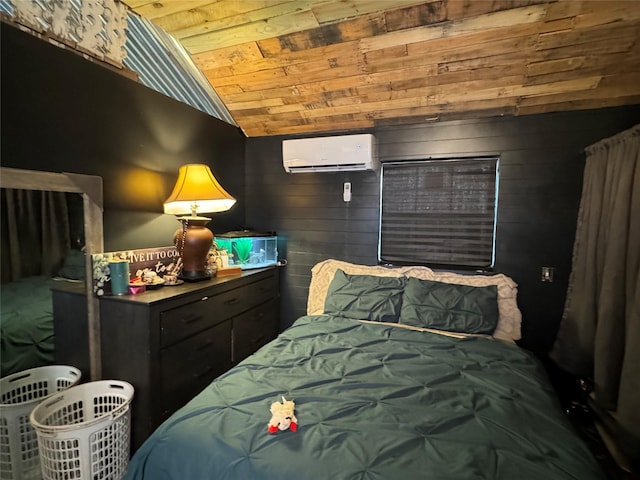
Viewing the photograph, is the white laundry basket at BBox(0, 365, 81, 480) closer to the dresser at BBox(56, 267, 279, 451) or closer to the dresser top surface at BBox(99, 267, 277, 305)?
the dresser at BBox(56, 267, 279, 451)

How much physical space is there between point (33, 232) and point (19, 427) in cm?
90

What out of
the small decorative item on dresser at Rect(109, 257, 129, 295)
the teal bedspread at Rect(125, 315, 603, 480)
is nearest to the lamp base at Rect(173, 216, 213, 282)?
the small decorative item on dresser at Rect(109, 257, 129, 295)

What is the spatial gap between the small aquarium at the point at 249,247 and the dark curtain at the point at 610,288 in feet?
7.69

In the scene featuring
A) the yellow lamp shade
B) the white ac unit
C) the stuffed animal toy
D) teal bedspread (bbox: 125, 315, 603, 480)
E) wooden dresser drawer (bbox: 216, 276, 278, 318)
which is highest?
the white ac unit

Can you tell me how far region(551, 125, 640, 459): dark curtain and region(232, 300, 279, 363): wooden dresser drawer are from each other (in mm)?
2228

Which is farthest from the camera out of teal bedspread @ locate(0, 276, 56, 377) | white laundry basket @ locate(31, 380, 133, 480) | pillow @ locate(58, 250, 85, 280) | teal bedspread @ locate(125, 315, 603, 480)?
pillow @ locate(58, 250, 85, 280)

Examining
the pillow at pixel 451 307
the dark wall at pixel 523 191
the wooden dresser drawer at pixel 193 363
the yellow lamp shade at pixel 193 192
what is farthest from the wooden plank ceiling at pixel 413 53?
the wooden dresser drawer at pixel 193 363

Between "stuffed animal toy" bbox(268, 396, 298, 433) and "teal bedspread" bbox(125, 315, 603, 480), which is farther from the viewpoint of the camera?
"stuffed animal toy" bbox(268, 396, 298, 433)

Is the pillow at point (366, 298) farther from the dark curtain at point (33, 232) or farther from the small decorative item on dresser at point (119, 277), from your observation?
the dark curtain at point (33, 232)

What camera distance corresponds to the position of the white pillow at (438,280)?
89.7 inches

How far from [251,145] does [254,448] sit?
9.03 ft

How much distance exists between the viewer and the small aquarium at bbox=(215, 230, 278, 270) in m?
2.73

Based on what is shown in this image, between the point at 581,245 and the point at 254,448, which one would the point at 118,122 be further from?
the point at 581,245

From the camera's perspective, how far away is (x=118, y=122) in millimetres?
2010
